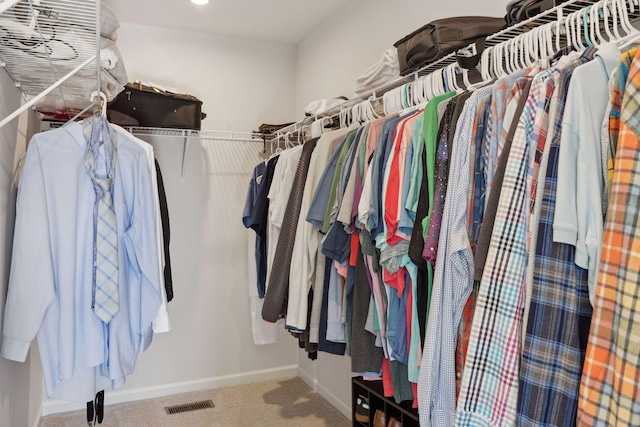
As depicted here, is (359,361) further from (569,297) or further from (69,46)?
(69,46)

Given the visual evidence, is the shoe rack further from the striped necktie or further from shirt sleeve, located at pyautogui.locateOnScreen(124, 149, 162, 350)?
the striped necktie

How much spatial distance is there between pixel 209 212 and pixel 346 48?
1414mm

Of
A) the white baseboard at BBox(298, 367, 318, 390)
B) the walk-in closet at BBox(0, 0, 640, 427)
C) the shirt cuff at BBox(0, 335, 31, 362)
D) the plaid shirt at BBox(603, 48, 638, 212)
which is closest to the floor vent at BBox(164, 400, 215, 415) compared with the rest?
the walk-in closet at BBox(0, 0, 640, 427)

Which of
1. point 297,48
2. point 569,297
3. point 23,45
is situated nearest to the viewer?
point 569,297

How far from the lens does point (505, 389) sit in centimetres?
98

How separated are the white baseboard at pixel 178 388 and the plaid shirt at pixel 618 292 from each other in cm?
282

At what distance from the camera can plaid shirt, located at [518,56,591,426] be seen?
882 mm

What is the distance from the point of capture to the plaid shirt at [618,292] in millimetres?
761

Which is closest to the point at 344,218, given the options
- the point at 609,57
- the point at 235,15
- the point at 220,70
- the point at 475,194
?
the point at 475,194

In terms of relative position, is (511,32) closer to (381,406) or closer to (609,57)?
(609,57)

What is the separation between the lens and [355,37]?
279 centimetres

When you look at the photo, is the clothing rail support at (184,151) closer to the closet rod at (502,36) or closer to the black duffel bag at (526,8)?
the closet rod at (502,36)

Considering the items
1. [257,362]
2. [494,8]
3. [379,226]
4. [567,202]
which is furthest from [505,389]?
[257,362]

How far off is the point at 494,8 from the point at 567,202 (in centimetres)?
122
